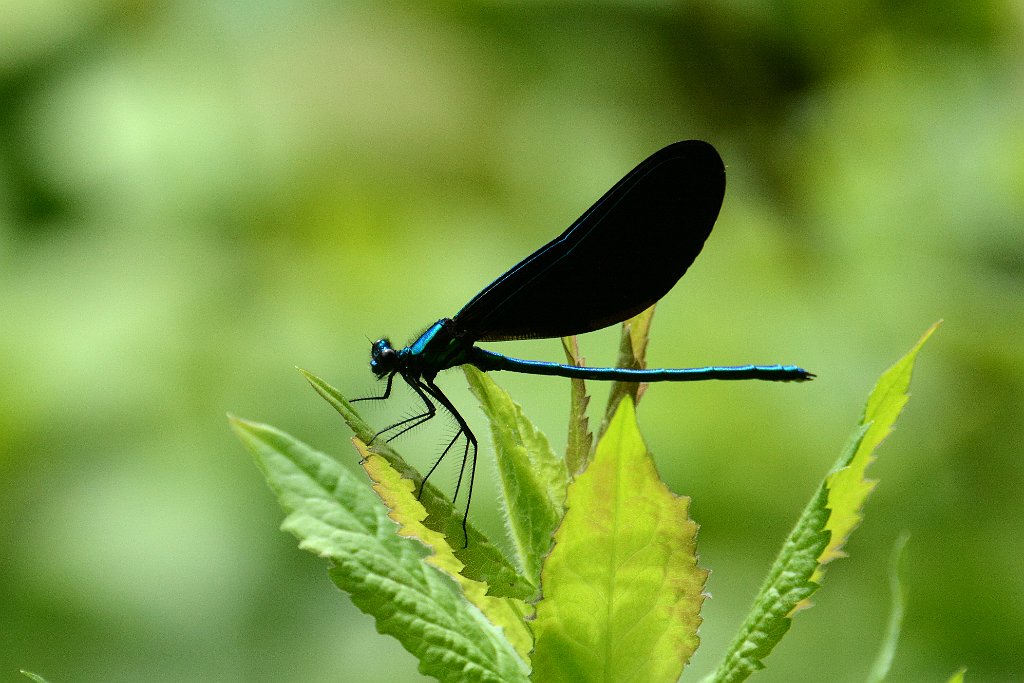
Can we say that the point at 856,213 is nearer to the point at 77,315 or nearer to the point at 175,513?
the point at 175,513

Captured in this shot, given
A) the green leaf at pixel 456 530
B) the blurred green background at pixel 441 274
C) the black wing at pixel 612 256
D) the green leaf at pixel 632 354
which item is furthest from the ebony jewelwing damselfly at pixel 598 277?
the blurred green background at pixel 441 274

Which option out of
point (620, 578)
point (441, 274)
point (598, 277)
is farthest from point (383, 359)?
point (441, 274)

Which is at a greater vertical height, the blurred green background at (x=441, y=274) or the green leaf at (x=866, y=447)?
the blurred green background at (x=441, y=274)

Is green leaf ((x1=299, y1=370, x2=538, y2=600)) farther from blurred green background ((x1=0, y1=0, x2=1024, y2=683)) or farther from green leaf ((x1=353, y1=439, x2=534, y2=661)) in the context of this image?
blurred green background ((x1=0, y1=0, x2=1024, y2=683))

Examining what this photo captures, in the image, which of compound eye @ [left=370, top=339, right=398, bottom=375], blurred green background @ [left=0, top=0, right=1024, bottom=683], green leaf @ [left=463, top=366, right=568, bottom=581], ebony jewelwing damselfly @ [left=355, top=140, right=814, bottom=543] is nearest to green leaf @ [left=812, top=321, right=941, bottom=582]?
green leaf @ [left=463, top=366, right=568, bottom=581]

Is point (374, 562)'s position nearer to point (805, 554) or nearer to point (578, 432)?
point (578, 432)

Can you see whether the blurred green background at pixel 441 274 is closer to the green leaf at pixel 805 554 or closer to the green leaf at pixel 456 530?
the green leaf at pixel 456 530
